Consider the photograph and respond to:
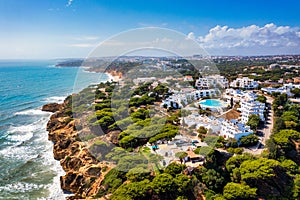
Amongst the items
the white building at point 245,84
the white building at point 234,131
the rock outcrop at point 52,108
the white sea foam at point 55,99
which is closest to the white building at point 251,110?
the white building at point 234,131

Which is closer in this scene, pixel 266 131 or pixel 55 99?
pixel 266 131

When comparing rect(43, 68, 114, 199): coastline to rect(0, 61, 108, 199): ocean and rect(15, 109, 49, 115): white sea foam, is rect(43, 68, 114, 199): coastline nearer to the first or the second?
rect(0, 61, 108, 199): ocean

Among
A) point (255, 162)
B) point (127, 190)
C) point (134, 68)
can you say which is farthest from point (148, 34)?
point (134, 68)

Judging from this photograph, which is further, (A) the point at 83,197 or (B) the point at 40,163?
(B) the point at 40,163

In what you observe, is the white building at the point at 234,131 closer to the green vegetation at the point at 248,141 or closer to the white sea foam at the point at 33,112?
the green vegetation at the point at 248,141

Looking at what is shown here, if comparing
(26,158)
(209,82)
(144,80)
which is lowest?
(26,158)

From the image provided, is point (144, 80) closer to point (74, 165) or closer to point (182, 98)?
point (182, 98)

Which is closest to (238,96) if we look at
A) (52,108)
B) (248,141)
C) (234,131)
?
(234,131)

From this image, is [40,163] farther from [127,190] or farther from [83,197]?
[127,190]

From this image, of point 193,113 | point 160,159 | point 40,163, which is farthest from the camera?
point 193,113
